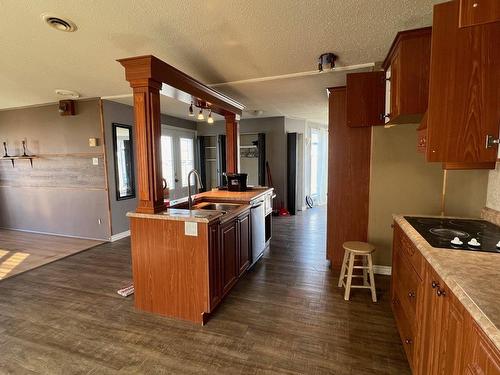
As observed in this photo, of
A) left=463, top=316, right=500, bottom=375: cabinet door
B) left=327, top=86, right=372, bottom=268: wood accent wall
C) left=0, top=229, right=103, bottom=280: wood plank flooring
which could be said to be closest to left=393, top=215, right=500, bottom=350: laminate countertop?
left=463, top=316, right=500, bottom=375: cabinet door

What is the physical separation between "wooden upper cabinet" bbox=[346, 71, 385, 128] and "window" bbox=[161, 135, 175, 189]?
4396 mm

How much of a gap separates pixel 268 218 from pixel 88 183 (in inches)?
123

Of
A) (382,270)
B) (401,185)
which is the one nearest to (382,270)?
(382,270)

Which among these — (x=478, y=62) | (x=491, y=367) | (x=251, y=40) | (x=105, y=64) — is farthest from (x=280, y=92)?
(x=491, y=367)

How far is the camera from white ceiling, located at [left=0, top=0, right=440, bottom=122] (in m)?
1.94

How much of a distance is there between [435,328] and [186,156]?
6405mm

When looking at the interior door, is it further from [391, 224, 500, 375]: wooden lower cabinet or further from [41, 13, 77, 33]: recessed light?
[391, 224, 500, 375]: wooden lower cabinet

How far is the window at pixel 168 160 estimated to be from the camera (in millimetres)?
6080

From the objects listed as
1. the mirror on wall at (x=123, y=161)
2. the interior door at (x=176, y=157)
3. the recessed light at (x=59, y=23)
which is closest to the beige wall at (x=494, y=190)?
the recessed light at (x=59, y=23)

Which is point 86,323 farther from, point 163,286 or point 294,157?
point 294,157

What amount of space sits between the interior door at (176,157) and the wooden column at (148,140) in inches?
146

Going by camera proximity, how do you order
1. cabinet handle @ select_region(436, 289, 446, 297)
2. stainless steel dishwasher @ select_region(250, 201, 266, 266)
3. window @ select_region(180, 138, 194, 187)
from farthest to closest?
1. window @ select_region(180, 138, 194, 187)
2. stainless steel dishwasher @ select_region(250, 201, 266, 266)
3. cabinet handle @ select_region(436, 289, 446, 297)

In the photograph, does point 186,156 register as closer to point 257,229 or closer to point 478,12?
point 257,229

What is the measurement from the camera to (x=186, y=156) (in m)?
6.95
